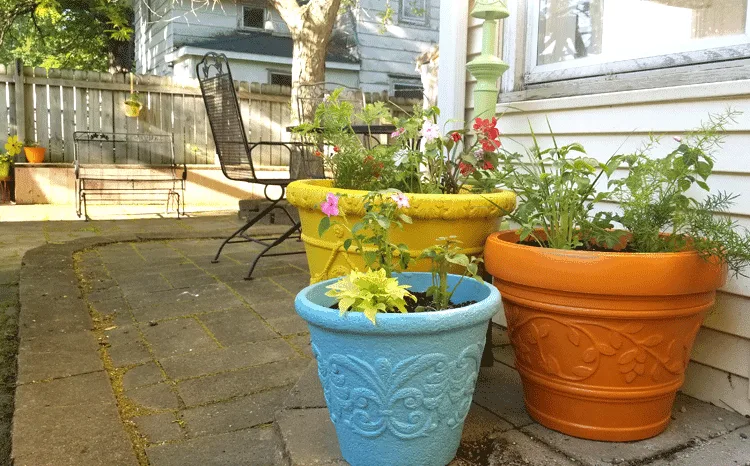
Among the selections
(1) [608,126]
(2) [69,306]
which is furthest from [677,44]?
(2) [69,306]

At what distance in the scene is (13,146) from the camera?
6055 mm

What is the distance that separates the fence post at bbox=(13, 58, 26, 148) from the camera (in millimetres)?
6266

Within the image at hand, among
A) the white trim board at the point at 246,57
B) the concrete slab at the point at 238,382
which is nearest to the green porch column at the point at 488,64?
the concrete slab at the point at 238,382

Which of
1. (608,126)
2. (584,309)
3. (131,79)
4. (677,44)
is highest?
(131,79)

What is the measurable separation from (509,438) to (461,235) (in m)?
0.52

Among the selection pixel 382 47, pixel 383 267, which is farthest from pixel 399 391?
pixel 382 47

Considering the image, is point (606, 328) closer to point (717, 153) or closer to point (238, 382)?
point (717, 153)

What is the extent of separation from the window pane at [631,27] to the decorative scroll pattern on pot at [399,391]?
1.11 meters

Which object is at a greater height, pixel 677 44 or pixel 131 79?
pixel 131 79

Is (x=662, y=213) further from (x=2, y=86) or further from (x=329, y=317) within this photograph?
(x=2, y=86)

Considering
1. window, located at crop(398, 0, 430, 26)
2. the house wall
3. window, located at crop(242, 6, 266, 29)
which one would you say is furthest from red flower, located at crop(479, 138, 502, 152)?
window, located at crop(242, 6, 266, 29)

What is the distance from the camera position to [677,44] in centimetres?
170

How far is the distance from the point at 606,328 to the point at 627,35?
1.03 meters

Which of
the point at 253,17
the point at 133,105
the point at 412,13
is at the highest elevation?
the point at 412,13
